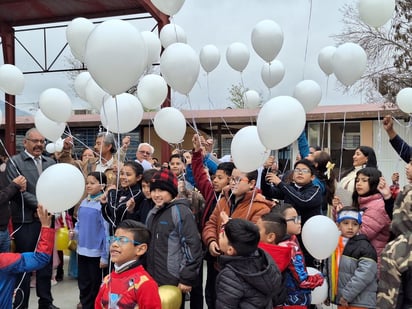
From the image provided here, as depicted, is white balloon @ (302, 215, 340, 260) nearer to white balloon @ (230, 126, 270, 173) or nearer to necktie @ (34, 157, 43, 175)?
white balloon @ (230, 126, 270, 173)

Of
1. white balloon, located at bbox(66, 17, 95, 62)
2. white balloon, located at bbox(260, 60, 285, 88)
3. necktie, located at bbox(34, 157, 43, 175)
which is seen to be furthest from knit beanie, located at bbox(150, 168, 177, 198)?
white balloon, located at bbox(260, 60, 285, 88)

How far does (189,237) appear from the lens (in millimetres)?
3270

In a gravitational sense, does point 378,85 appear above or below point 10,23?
below

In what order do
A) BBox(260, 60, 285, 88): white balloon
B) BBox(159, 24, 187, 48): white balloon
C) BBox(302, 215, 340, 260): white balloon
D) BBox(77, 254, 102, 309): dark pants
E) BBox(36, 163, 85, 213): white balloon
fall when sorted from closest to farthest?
BBox(36, 163, 85, 213): white balloon
BBox(302, 215, 340, 260): white balloon
BBox(77, 254, 102, 309): dark pants
BBox(159, 24, 187, 48): white balloon
BBox(260, 60, 285, 88): white balloon

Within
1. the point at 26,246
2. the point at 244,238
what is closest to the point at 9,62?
the point at 26,246

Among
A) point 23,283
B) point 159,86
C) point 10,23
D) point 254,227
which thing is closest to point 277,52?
point 159,86

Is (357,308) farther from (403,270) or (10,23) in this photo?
(10,23)

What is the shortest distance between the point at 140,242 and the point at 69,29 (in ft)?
9.49

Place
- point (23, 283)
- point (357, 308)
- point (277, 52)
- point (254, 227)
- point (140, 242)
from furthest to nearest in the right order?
point (277, 52), point (23, 283), point (357, 308), point (140, 242), point (254, 227)

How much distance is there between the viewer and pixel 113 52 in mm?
2682

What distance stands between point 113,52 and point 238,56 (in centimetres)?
349

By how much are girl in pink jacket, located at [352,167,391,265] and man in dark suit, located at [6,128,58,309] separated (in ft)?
9.27

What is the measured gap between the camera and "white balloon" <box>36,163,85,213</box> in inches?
117

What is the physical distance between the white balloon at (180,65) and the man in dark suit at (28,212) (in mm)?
1474
